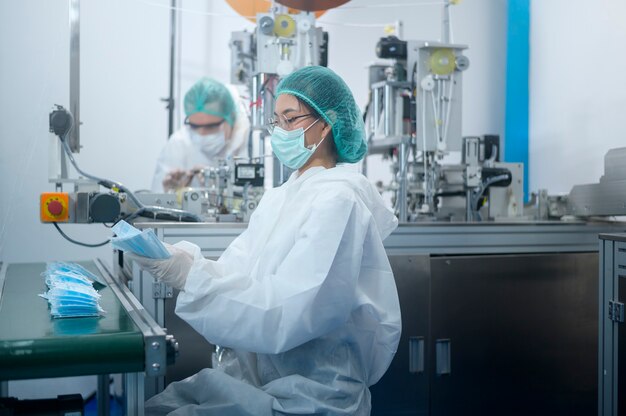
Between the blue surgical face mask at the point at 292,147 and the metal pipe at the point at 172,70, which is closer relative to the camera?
the blue surgical face mask at the point at 292,147

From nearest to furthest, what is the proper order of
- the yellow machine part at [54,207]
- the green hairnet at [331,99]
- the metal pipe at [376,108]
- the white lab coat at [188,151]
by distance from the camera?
the green hairnet at [331,99] < the yellow machine part at [54,207] < the metal pipe at [376,108] < the white lab coat at [188,151]

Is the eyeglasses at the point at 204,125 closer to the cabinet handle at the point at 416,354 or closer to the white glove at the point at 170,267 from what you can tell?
the cabinet handle at the point at 416,354

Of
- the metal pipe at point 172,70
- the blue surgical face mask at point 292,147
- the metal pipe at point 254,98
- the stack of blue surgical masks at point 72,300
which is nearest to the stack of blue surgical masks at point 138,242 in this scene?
the stack of blue surgical masks at point 72,300

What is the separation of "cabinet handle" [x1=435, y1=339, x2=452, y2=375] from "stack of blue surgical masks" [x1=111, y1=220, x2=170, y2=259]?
133cm

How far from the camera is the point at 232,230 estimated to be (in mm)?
2213

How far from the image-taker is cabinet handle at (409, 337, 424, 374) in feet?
7.89

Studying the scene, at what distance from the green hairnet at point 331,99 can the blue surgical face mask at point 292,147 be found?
5cm

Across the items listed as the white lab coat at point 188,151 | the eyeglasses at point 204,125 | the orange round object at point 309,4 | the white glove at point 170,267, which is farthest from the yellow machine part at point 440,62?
the white glove at point 170,267

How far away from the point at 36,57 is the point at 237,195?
0.89m

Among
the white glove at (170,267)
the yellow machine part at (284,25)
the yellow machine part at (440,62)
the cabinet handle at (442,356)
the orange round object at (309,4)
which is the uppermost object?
the orange round object at (309,4)

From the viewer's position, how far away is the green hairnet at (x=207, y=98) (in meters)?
3.81

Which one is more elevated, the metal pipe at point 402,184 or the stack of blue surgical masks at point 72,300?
the metal pipe at point 402,184

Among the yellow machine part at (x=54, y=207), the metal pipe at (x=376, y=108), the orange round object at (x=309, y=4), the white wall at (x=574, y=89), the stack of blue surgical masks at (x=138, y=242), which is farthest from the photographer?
the white wall at (x=574, y=89)

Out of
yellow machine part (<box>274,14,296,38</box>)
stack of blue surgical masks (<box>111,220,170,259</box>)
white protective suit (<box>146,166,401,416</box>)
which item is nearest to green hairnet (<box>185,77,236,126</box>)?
yellow machine part (<box>274,14,296,38</box>)
